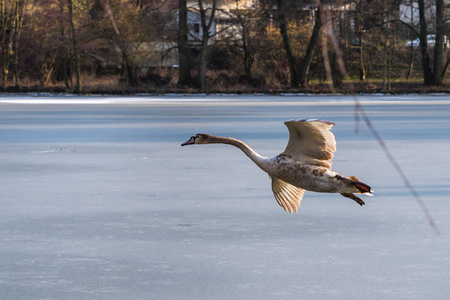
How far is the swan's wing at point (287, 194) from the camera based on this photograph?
12.9 feet

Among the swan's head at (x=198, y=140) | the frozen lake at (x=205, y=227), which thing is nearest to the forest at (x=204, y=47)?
the frozen lake at (x=205, y=227)

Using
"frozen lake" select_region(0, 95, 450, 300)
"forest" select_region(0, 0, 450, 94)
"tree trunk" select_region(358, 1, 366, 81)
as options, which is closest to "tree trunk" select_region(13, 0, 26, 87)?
"forest" select_region(0, 0, 450, 94)

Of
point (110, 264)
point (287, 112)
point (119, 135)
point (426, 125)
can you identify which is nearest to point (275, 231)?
point (110, 264)

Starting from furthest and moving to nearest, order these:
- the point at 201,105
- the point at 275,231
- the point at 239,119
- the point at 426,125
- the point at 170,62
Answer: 1. the point at 170,62
2. the point at 201,105
3. the point at 239,119
4. the point at 426,125
5. the point at 275,231

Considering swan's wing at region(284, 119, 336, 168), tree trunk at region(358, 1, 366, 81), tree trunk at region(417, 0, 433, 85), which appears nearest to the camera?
swan's wing at region(284, 119, 336, 168)

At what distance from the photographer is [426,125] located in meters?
18.9

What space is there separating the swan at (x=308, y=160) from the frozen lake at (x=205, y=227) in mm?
1736

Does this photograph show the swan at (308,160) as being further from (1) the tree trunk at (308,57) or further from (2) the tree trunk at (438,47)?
(2) the tree trunk at (438,47)

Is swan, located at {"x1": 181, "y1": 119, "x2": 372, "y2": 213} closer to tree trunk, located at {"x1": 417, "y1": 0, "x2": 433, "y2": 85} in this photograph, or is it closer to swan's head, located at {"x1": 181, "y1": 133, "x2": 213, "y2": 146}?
swan's head, located at {"x1": 181, "y1": 133, "x2": 213, "y2": 146}

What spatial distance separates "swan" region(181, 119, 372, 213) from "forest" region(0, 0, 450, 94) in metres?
36.2

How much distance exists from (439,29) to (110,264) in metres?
37.3

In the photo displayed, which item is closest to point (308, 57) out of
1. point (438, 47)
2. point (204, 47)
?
point (204, 47)

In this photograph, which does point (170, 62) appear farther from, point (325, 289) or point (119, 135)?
point (325, 289)

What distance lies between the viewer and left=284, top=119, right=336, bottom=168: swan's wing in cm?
351
